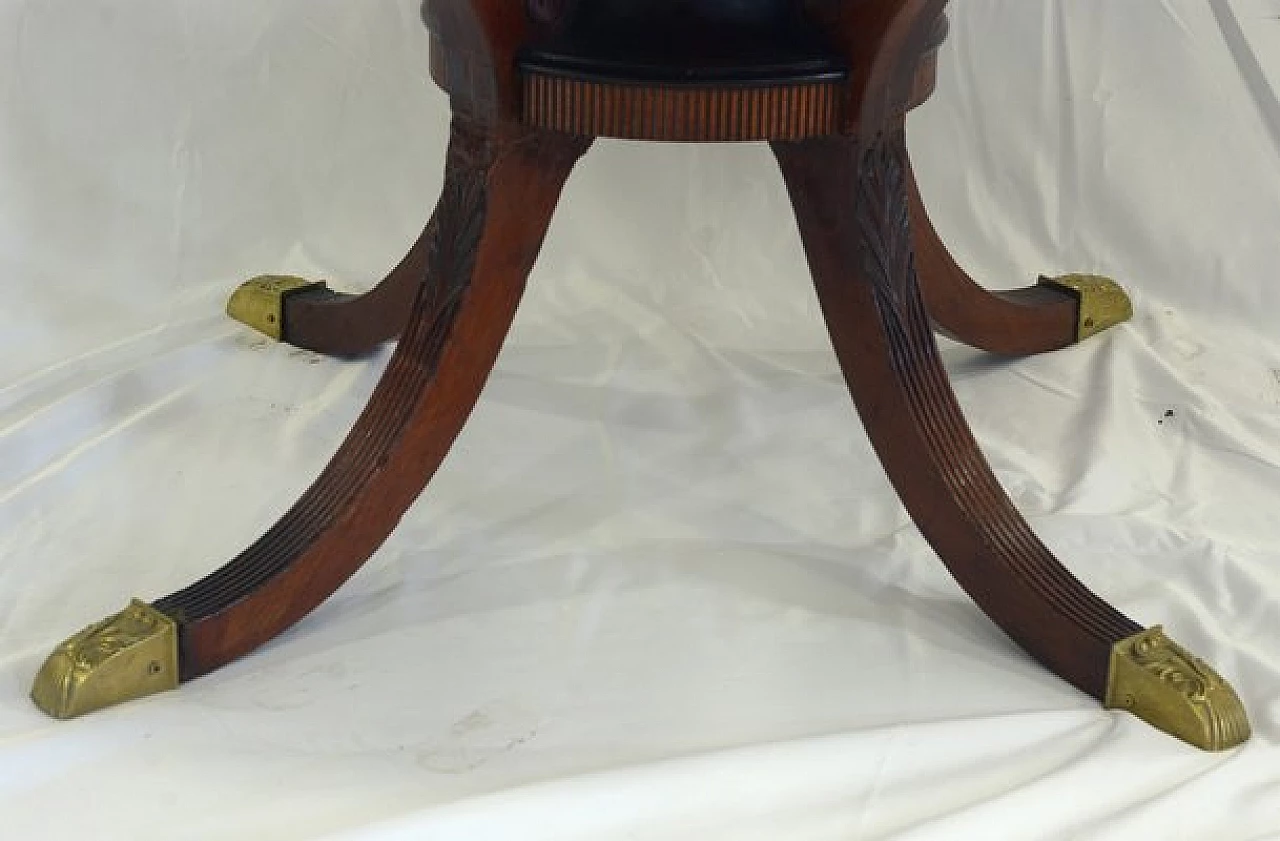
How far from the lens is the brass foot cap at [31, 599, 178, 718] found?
1788 mm

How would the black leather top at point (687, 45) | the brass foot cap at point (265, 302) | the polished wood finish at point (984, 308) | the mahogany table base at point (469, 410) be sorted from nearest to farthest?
the black leather top at point (687, 45) → the mahogany table base at point (469, 410) → the polished wood finish at point (984, 308) → the brass foot cap at point (265, 302)

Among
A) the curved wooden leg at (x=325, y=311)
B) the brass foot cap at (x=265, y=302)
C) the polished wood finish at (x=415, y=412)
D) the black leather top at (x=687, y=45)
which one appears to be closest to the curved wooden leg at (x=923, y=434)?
the black leather top at (x=687, y=45)

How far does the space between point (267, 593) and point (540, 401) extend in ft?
1.83

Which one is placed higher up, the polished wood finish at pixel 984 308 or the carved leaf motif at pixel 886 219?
the carved leaf motif at pixel 886 219

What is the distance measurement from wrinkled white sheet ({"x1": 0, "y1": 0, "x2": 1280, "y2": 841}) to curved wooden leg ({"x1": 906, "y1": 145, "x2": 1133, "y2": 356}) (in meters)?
0.03

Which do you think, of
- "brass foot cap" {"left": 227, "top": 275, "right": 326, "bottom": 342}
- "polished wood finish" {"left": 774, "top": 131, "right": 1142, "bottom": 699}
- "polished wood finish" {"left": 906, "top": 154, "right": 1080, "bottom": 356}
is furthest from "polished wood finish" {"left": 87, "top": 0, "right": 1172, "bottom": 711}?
"brass foot cap" {"left": 227, "top": 275, "right": 326, "bottom": 342}

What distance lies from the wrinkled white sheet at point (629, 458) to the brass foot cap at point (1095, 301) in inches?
1.0

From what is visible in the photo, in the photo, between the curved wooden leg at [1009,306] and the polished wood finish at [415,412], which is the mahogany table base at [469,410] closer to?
the polished wood finish at [415,412]

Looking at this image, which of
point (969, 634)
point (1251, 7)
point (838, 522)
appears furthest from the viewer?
point (1251, 7)

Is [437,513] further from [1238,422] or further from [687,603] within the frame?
[1238,422]

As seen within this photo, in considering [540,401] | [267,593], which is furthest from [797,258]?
[267,593]

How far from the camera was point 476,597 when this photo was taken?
6.53ft

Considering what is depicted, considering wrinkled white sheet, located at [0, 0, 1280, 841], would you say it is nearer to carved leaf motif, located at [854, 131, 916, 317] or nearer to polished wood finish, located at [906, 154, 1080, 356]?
polished wood finish, located at [906, 154, 1080, 356]

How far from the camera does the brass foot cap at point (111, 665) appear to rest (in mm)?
1788
